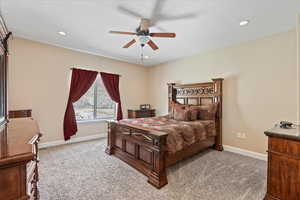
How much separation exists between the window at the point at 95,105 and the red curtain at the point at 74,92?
280 mm

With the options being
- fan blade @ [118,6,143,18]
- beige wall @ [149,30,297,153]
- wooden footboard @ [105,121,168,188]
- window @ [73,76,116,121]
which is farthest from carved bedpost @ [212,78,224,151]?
window @ [73,76,116,121]

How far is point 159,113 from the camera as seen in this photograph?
5.45 m

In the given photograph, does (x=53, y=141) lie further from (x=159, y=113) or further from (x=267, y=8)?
(x=267, y=8)

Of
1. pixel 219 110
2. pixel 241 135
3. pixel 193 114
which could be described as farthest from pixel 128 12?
pixel 241 135

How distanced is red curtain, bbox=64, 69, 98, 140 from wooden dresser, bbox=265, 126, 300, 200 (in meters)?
4.30

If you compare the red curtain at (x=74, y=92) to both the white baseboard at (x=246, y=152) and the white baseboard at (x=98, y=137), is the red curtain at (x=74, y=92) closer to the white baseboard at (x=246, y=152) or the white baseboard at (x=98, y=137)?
the white baseboard at (x=98, y=137)

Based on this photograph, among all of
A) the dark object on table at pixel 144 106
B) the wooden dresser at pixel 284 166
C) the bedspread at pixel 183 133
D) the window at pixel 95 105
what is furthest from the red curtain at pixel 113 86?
the wooden dresser at pixel 284 166

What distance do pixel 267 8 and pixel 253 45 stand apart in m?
1.26

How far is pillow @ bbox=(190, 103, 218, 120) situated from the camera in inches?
141

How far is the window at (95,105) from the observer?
4426 mm

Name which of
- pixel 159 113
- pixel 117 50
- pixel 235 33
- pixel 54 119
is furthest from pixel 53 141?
pixel 235 33

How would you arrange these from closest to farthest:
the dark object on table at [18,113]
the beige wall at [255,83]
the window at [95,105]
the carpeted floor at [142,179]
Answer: the carpeted floor at [142,179] < the beige wall at [255,83] < the dark object on table at [18,113] < the window at [95,105]

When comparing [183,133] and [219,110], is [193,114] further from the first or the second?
[183,133]

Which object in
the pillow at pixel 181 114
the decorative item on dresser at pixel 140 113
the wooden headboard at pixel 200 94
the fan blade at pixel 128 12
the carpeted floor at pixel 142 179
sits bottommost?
the carpeted floor at pixel 142 179
